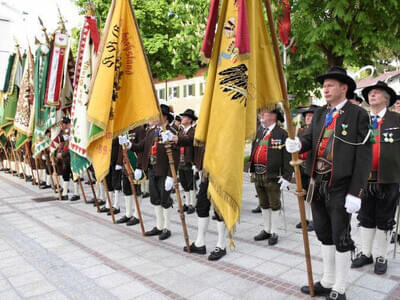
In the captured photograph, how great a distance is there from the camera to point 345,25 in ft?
29.1

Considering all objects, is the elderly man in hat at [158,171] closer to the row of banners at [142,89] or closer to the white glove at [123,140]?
the white glove at [123,140]

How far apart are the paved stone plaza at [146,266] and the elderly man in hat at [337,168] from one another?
0.54 m

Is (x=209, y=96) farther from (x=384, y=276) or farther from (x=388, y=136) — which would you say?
(x=384, y=276)

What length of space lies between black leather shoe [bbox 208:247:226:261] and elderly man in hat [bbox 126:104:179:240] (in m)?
1.33

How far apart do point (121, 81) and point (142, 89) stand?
438mm

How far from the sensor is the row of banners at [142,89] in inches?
154

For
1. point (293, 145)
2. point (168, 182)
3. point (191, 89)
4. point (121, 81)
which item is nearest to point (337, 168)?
point (293, 145)

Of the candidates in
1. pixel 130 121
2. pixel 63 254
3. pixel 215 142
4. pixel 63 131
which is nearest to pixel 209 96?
pixel 215 142

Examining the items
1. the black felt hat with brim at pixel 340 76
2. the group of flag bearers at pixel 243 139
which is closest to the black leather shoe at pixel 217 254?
the group of flag bearers at pixel 243 139

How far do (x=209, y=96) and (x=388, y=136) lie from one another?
247cm

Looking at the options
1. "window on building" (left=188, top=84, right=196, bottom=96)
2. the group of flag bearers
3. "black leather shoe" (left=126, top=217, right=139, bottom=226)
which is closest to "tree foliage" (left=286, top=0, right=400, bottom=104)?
the group of flag bearers

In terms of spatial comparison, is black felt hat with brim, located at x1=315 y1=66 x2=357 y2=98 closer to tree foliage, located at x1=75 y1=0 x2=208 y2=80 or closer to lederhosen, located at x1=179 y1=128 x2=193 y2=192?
lederhosen, located at x1=179 y1=128 x2=193 y2=192

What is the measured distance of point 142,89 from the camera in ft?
18.0

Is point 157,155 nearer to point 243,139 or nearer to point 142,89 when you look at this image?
point 142,89
